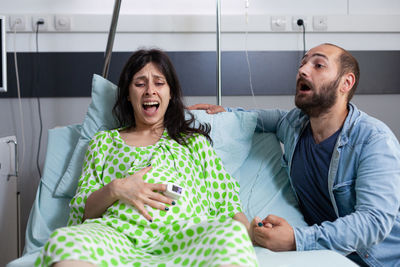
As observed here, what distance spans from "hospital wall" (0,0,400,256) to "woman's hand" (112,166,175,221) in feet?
4.10

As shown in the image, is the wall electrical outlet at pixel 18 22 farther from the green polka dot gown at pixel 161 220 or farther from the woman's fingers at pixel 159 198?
the woman's fingers at pixel 159 198

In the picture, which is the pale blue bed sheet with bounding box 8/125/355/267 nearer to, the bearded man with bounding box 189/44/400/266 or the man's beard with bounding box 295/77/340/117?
the bearded man with bounding box 189/44/400/266

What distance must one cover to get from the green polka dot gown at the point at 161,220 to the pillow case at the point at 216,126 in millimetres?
166

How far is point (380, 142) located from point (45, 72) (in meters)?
1.89

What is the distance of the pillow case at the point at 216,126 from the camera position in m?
1.74

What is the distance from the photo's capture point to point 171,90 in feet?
5.55

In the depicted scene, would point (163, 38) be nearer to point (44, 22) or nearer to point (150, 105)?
point (44, 22)

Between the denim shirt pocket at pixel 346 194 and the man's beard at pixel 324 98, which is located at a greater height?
the man's beard at pixel 324 98

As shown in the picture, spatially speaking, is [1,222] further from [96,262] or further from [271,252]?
[271,252]

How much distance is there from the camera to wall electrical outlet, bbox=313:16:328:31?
98.2 inches

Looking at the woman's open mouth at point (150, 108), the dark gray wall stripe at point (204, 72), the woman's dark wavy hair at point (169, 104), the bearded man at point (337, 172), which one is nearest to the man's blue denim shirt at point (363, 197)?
the bearded man at point (337, 172)

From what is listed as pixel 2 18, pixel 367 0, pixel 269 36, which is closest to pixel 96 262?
pixel 2 18

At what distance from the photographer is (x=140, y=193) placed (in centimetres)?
129

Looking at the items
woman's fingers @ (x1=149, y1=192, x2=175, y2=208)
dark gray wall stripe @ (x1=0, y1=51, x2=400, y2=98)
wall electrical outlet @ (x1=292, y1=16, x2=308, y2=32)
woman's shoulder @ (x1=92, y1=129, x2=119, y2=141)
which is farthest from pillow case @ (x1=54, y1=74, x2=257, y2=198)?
wall electrical outlet @ (x1=292, y1=16, x2=308, y2=32)
